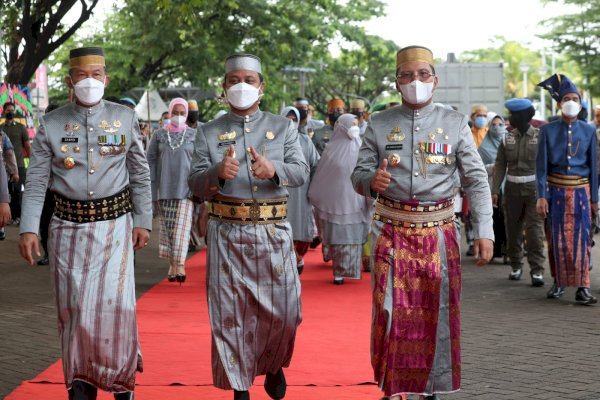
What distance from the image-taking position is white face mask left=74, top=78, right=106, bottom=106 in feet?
22.6

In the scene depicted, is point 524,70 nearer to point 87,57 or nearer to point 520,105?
point 520,105

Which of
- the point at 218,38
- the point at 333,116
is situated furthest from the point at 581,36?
the point at 333,116

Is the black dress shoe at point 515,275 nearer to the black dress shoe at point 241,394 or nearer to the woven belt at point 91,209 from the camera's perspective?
the black dress shoe at point 241,394

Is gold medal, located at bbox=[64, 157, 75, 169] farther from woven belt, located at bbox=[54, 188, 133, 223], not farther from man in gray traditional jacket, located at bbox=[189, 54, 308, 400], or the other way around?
man in gray traditional jacket, located at bbox=[189, 54, 308, 400]

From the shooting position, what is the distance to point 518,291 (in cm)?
1297

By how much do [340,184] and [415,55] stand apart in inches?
267

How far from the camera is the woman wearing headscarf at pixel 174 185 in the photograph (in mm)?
13242

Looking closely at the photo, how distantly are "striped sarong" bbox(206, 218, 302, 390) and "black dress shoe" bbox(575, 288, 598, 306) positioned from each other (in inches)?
206

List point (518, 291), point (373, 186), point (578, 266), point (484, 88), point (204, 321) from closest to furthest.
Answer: point (373, 186) → point (204, 321) → point (578, 266) → point (518, 291) → point (484, 88)

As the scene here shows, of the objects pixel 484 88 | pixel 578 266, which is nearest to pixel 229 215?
pixel 578 266

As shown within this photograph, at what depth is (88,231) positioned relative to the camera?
22.4 feet

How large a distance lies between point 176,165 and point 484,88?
1897 cm

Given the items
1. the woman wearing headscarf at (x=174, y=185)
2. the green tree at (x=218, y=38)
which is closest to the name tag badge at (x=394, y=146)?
the woman wearing headscarf at (x=174, y=185)

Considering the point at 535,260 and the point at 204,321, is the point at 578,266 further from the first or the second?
the point at 204,321
